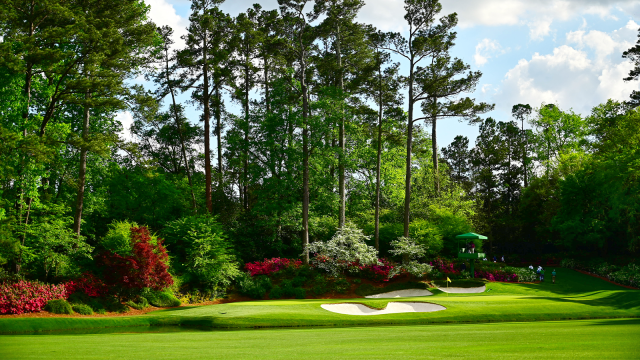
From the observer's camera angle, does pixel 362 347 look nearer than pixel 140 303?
Yes

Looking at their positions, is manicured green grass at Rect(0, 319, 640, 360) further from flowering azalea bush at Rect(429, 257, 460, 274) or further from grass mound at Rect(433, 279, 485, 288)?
flowering azalea bush at Rect(429, 257, 460, 274)

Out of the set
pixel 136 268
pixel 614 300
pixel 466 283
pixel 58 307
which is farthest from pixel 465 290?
pixel 58 307

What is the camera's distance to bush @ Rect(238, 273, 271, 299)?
25.2 metres

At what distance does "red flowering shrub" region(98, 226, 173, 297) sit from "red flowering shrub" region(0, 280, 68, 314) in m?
2.34

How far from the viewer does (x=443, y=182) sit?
40.1 metres

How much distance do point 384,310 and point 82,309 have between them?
13063 millimetres

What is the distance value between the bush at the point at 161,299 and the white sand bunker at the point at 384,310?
826 cm

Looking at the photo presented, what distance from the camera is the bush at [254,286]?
25.2 metres

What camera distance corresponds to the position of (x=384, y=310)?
19.6m

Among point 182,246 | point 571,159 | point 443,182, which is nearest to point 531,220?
point 571,159

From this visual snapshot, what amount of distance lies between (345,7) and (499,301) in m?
21.4

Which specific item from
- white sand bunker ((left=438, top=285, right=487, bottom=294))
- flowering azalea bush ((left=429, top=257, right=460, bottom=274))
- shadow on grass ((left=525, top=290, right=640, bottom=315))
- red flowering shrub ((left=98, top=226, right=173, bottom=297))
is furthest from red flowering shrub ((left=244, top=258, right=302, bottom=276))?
shadow on grass ((left=525, top=290, right=640, bottom=315))

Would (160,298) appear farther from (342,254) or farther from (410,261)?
(410,261)

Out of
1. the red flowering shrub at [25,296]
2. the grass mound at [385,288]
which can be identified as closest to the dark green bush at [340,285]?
the grass mound at [385,288]
